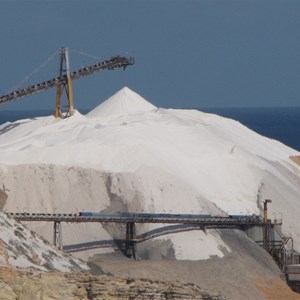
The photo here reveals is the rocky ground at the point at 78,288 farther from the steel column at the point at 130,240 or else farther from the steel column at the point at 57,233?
the steel column at the point at 130,240

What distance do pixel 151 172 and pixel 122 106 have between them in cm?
2827

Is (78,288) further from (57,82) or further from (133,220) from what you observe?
(57,82)

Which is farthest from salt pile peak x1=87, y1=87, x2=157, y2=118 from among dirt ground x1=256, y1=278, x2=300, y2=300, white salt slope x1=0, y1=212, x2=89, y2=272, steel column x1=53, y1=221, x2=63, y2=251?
white salt slope x1=0, y1=212, x2=89, y2=272

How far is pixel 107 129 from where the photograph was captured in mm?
105125

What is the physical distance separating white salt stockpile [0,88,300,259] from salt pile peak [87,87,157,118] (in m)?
7.60

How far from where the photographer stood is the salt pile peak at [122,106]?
122 m

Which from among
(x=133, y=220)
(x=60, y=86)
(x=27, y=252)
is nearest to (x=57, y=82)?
(x=60, y=86)

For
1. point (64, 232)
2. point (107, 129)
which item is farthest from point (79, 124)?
point (64, 232)

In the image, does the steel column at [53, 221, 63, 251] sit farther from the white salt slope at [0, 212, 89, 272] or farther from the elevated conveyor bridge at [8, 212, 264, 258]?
the white salt slope at [0, 212, 89, 272]

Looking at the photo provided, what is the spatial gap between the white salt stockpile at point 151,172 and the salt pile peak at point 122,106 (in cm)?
760

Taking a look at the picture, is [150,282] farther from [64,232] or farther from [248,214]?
[248,214]

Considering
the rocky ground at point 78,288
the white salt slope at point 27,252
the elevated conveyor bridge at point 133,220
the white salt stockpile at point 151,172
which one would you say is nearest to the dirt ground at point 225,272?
the elevated conveyor bridge at point 133,220

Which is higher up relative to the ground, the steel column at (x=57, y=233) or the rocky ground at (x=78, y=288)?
the steel column at (x=57, y=233)

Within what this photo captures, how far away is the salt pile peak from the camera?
122 meters
